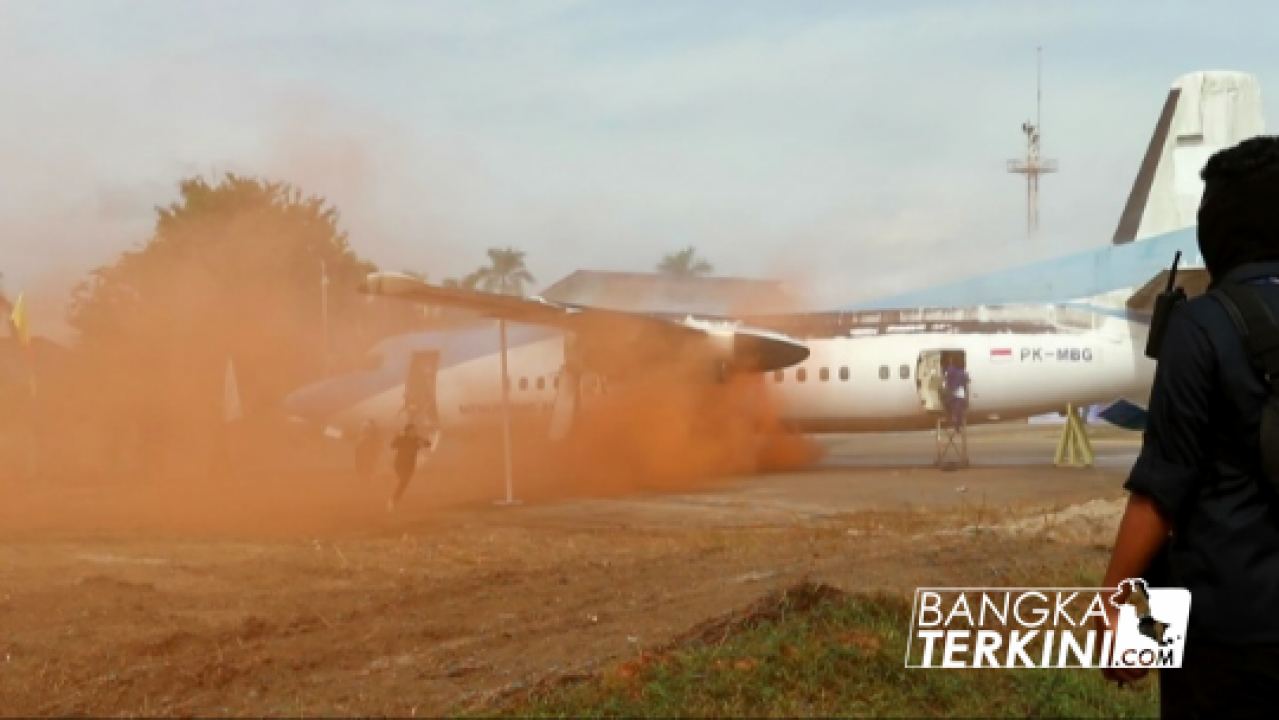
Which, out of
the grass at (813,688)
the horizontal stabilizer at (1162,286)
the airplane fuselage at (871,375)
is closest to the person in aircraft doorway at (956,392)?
the airplane fuselage at (871,375)

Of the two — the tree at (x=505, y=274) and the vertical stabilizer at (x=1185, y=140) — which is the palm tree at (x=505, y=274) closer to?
the tree at (x=505, y=274)

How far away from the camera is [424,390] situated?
30.3 m

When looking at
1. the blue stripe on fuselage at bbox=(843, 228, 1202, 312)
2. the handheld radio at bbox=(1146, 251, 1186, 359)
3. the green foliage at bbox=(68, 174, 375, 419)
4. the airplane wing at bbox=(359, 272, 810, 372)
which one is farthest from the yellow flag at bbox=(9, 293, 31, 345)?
the handheld radio at bbox=(1146, 251, 1186, 359)

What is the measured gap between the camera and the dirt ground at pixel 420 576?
25.0 feet

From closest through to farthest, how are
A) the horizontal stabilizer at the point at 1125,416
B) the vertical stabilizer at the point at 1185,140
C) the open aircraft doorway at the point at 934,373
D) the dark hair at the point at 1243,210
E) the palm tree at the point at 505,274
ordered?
the dark hair at the point at 1243,210 < the horizontal stabilizer at the point at 1125,416 < the open aircraft doorway at the point at 934,373 < the vertical stabilizer at the point at 1185,140 < the palm tree at the point at 505,274

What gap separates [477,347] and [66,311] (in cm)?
995

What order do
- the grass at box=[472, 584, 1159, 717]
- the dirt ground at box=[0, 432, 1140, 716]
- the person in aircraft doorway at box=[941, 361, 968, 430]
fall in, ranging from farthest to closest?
the person in aircraft doorway at box=[941, 361, 968, 430], the dirt ground at box=[0, 432, 1140, 716], the grass at box=[472, 584, 1159, 717]

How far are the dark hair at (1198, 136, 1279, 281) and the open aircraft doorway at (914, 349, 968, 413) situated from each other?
23.0 meters

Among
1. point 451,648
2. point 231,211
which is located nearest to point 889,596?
point 451,648

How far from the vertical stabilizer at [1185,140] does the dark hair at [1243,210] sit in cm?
2661

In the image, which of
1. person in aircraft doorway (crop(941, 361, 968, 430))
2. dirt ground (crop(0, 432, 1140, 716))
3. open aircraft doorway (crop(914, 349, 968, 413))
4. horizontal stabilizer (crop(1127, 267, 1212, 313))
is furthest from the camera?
open aircraft doorway (crop(914, 349, 968, 413))

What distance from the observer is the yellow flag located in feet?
92.0

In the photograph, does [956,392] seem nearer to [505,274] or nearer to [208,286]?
[208,286]

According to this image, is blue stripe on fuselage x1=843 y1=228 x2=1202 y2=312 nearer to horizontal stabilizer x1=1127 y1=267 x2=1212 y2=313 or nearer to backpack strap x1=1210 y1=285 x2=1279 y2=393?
horizontal stabilizer x1=1127 y1=267 x2=1212 y2=313
